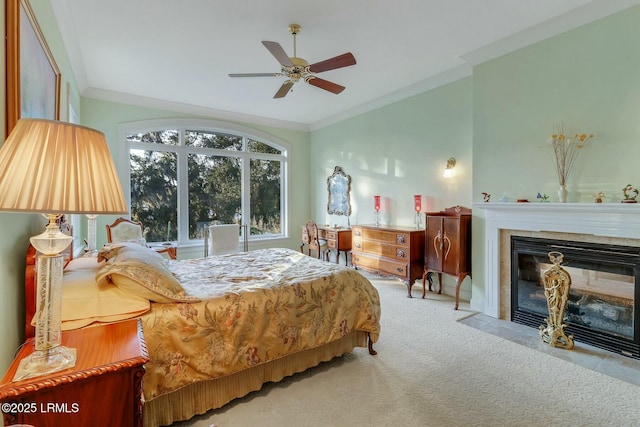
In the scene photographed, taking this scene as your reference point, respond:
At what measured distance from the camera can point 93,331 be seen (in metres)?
1.36

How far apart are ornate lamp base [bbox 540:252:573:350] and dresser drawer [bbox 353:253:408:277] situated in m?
1.59

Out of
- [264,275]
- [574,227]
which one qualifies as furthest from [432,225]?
[264,275]

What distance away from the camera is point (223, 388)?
75.2 inches

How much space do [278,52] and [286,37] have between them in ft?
2.08

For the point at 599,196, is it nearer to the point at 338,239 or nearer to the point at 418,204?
the point at 418,204

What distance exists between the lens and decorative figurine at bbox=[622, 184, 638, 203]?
240cm

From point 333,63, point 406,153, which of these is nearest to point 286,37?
point 333,63

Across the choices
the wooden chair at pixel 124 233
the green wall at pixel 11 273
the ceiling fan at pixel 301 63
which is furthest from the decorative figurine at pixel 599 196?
the wooden chair at pixel 124 233

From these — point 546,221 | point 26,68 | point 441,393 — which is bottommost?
point 441,393

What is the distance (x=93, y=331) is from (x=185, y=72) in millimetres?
3558

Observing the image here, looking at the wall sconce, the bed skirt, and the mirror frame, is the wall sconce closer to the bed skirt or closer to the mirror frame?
the mirror frame

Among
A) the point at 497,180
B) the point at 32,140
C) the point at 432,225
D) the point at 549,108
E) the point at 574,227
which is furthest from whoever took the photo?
the point at 432,225

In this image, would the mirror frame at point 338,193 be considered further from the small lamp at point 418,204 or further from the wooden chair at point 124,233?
the wooden chair at point 124,233

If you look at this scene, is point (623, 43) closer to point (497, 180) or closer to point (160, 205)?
point (497, 180)
